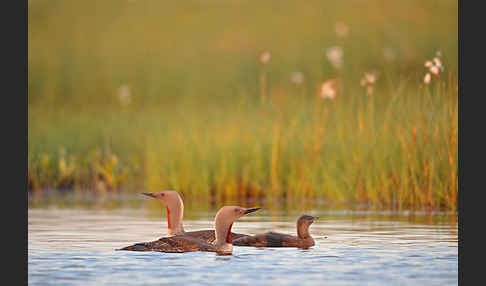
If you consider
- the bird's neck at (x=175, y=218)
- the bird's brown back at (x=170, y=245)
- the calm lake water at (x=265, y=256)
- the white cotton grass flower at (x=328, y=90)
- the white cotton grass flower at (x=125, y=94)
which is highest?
the white cotton grass flower at (x=125, y=94)

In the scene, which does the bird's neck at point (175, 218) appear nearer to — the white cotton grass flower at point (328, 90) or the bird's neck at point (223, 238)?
the bird's neck at point (223, 238)

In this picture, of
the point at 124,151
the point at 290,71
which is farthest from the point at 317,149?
the point at 290,71

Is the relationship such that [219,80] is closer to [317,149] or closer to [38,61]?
[38,61]

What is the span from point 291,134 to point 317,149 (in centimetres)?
65

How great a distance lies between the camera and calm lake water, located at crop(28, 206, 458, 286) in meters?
6.54

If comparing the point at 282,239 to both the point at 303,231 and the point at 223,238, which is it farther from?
the point at 223,238

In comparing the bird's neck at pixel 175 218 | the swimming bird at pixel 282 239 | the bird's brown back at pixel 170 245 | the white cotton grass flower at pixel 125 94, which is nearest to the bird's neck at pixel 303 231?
the swimming bird at pixel 282 239

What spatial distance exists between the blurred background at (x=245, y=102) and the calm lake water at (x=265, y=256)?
1.75 metres

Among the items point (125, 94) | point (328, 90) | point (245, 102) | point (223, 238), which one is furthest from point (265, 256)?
point (125, 94)

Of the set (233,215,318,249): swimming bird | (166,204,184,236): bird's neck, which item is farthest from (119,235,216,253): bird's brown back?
(166,204,184,236): bird's neck

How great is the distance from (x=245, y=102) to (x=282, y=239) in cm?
972

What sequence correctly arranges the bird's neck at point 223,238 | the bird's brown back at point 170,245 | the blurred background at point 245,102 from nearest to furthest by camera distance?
the bird's brown back at point 170,245
the bird's neck at point 223,238
the blurred background at point 245,102

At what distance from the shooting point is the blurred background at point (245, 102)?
12273 mm

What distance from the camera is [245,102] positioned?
1811 centimetres
